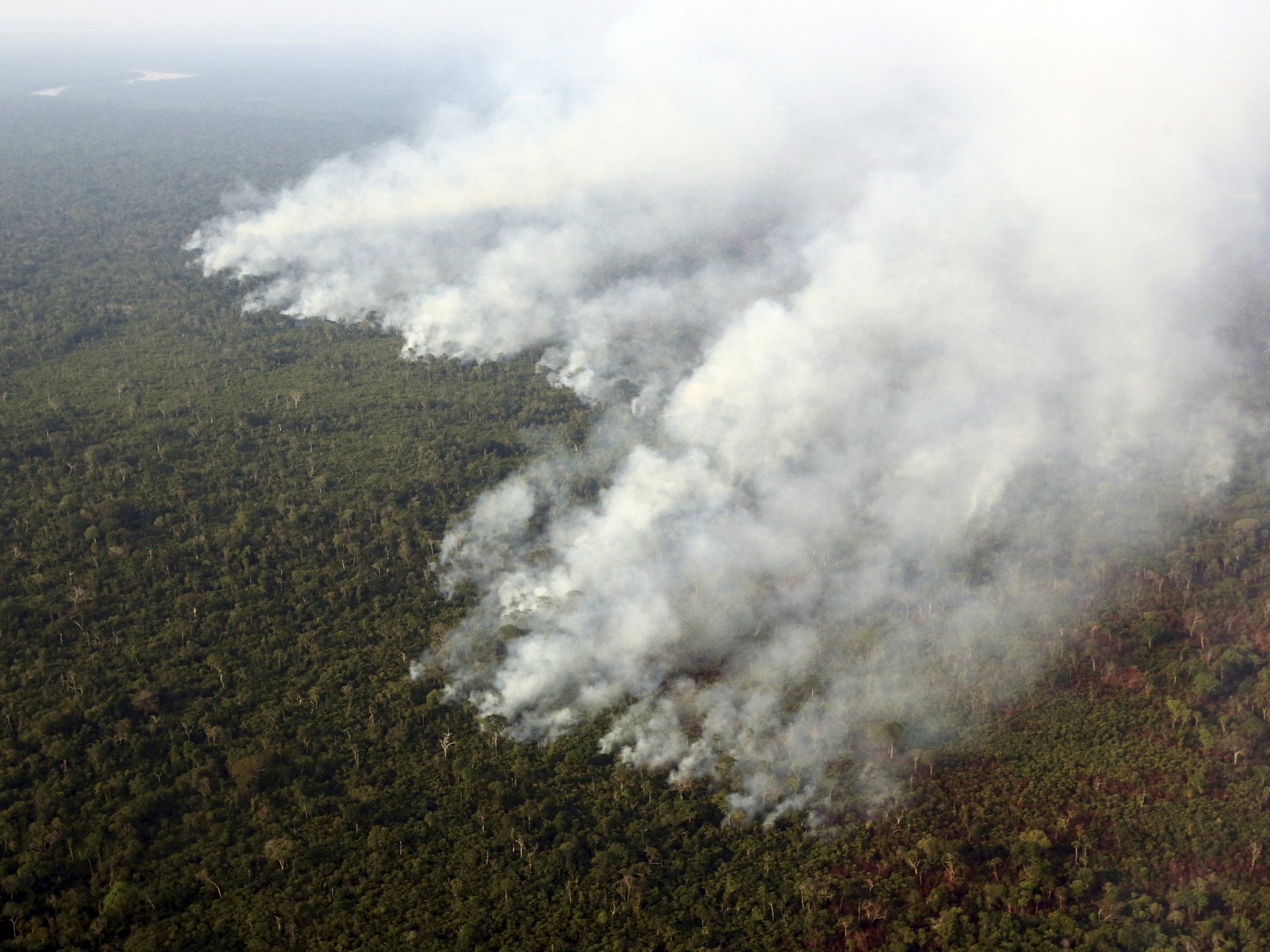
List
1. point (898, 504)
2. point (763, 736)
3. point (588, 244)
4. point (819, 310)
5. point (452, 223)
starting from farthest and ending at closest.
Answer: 1. point (452, 223)
2. point (588, 244)
3. point (819, 310)
4. point (898, 504)
5. point (763, 736)

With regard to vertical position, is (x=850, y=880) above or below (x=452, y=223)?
below

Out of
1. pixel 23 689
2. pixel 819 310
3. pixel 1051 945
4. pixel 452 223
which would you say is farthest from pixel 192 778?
pixel 452 223

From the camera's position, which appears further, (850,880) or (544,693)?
(544,693)

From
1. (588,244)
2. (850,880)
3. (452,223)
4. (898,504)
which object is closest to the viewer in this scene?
(850,880)

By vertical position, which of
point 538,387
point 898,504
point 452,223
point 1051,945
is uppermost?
point 452,223

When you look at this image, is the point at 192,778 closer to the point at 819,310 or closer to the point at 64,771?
the point at 64,771

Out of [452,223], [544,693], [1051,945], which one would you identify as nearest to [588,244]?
[452,223]

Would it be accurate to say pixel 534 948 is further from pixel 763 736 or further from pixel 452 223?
pixel 452 223
